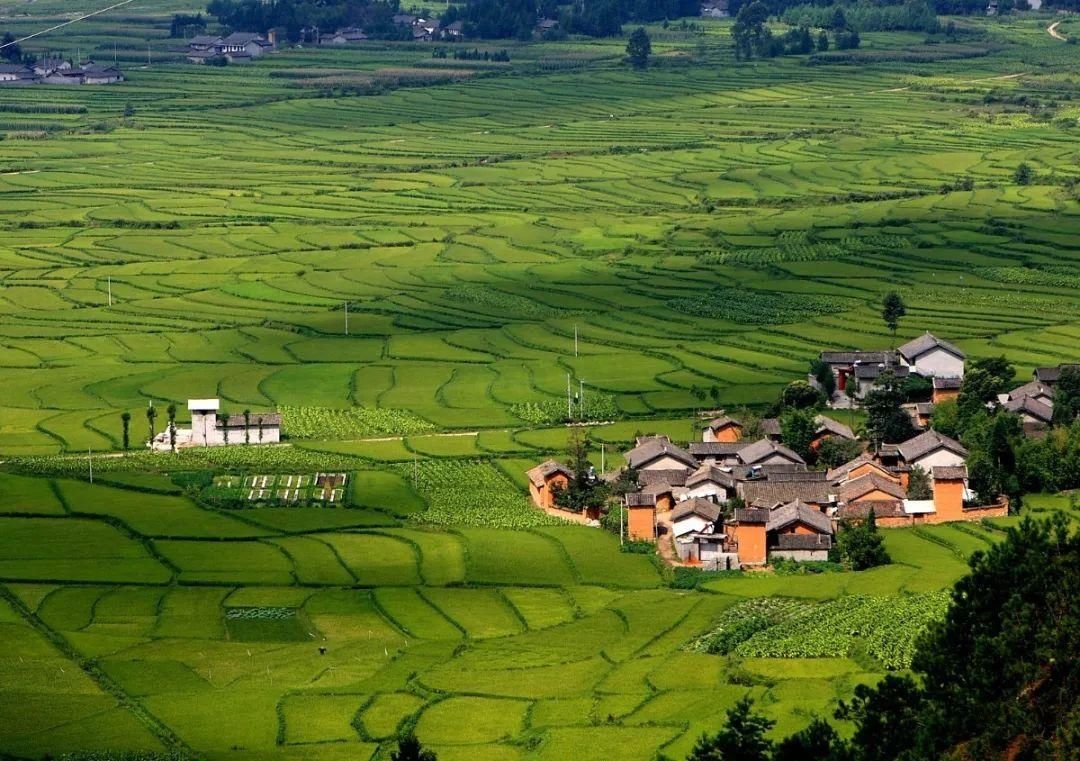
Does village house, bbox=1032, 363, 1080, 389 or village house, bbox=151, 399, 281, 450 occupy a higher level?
village house, bbox=1032, 363, 1080, 389

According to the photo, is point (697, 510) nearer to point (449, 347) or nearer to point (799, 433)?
point (799, 433)

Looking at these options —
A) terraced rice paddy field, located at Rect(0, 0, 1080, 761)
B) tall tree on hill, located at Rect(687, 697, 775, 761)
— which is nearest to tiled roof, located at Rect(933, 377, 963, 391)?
terraced rice paddy field, located at Rect(0, 0, 1080, 761)

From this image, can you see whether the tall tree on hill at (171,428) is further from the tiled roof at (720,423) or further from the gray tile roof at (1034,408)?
the gray tile roof at (1034,408)

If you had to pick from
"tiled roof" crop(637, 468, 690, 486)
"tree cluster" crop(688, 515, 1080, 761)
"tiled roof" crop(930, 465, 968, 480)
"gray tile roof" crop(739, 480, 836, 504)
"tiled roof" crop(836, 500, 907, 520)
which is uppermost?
"tree cluster" crop(688, 515, 1080, 761)

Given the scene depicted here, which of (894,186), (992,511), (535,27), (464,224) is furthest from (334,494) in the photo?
(535,27)

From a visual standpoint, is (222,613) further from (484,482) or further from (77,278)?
(77,278)

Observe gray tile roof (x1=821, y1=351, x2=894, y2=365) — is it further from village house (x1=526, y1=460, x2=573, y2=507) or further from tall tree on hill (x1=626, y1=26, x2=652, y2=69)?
tall tree on hill (x1=626, y1=26, x2=652, y2=69)

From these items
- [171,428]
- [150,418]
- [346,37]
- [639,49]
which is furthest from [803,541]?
[346,37]
